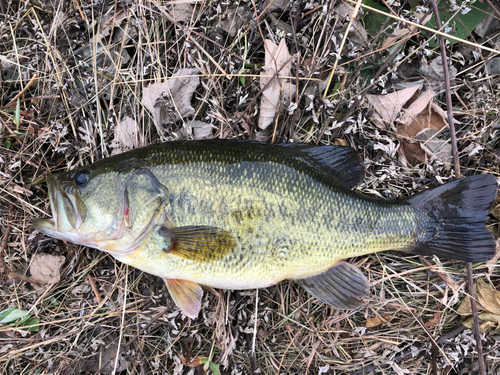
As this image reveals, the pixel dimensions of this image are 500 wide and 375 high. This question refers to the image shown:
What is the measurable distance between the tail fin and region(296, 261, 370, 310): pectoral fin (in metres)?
0.47

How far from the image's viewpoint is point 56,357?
247cm

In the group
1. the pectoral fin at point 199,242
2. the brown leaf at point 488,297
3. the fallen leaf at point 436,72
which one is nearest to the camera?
the pectoral fin at point 199,242

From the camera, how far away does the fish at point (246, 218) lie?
200 cm

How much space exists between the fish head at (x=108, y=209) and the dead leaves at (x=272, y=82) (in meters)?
1.04

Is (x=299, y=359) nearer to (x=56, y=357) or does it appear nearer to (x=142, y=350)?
(x=142, y=350)

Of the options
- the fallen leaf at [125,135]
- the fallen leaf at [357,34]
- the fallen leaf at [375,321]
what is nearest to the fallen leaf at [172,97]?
the fallen leaf at [125,135]

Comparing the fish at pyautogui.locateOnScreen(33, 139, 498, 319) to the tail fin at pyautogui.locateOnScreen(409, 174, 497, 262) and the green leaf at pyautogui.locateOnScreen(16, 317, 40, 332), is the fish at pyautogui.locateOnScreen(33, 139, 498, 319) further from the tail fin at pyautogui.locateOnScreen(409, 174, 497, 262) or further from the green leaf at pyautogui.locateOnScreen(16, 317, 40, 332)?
the green leaf at pyautogui.locateOnScreen(16, 317, 40, 332)

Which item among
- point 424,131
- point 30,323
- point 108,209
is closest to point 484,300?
point 424,131

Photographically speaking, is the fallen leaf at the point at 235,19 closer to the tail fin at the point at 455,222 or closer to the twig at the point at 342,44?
the twig at the point at 342,44

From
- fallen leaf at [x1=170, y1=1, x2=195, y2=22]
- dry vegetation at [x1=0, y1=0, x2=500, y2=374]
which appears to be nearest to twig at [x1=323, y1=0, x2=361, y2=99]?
dry vegetation at [x1=0, y1=0, x2=500, y2=374]

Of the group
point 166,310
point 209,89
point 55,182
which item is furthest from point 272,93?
point 166,310

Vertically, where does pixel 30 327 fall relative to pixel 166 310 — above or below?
below

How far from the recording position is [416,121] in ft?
8.32

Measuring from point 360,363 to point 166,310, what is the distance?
1635mm
